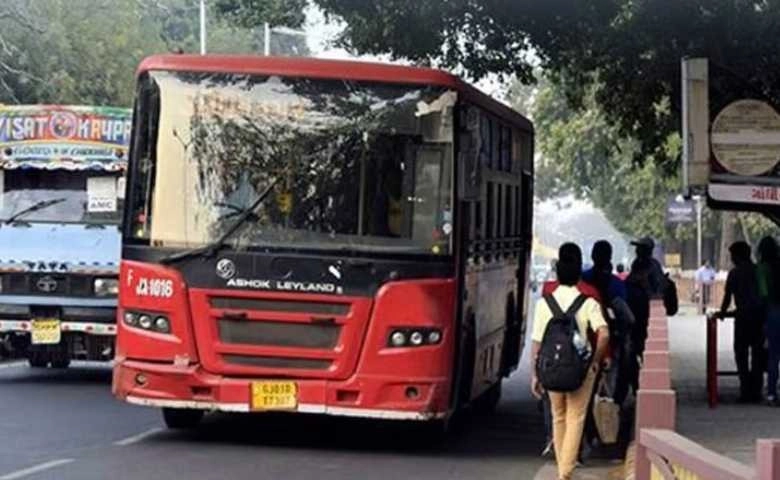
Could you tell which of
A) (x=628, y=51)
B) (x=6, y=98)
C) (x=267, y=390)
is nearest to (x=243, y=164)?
(x=267, y=390)

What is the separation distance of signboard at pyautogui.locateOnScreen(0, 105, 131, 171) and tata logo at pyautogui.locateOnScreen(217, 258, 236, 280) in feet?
20.9

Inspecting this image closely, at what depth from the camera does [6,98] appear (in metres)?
45.6

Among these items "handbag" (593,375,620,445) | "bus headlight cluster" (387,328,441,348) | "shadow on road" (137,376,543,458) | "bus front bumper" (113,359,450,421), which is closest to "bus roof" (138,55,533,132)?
"bus headlight cluster" (387,328,441,348)

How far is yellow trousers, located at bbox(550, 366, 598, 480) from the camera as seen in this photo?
12172mm

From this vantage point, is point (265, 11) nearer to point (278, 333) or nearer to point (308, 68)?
point (308, 68)

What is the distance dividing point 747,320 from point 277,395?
6.49 metres

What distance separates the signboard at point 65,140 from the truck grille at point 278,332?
641cm

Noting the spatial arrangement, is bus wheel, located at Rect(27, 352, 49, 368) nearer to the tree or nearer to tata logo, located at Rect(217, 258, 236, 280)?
the tree

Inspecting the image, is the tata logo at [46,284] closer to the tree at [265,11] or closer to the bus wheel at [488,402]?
the tree at [265,11]

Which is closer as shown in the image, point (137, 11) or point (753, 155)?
point (753, 155)

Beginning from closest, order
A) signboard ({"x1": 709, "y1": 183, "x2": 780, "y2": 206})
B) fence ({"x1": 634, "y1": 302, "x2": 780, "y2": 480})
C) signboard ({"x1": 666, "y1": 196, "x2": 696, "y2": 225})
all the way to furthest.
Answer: fence ({"x1": 634, "y1": 302, "x2": 780, "y2": 480}) < signboard ({"x1": 709, "y1": 183, "x2": 780, "y2": 206}) < signboard ({"x1": 666, "y1": 196, "x2": 696, "y2": 225})

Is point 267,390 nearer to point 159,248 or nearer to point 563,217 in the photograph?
point 159,248

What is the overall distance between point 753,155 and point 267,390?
18.7ft

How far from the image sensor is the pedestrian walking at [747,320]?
18344mm
